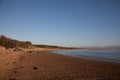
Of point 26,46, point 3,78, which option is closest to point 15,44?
point 26,46

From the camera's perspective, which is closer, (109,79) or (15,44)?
(109,79)

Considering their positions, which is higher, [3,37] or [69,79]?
[3,37]

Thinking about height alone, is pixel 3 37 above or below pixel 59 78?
above

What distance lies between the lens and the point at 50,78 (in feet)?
29.7

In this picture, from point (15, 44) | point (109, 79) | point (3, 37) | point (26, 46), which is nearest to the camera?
point (109, 79)

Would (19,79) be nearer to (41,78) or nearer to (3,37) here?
(41,78)

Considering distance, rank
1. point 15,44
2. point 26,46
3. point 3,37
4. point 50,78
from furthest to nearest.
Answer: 1. point 26,46
2. point 15,44
3. point 3,37
4. point 50,78

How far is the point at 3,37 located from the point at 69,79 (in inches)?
2875

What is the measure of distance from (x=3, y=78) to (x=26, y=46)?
319 ft

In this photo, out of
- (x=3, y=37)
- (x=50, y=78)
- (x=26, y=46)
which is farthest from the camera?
(x=26, y=46)

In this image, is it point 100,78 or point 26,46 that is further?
point 26,46

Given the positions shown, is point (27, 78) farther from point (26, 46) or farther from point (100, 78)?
point (26, 46)

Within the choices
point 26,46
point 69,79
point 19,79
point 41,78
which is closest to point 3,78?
point 19,79

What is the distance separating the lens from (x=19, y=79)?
29.3 ft
